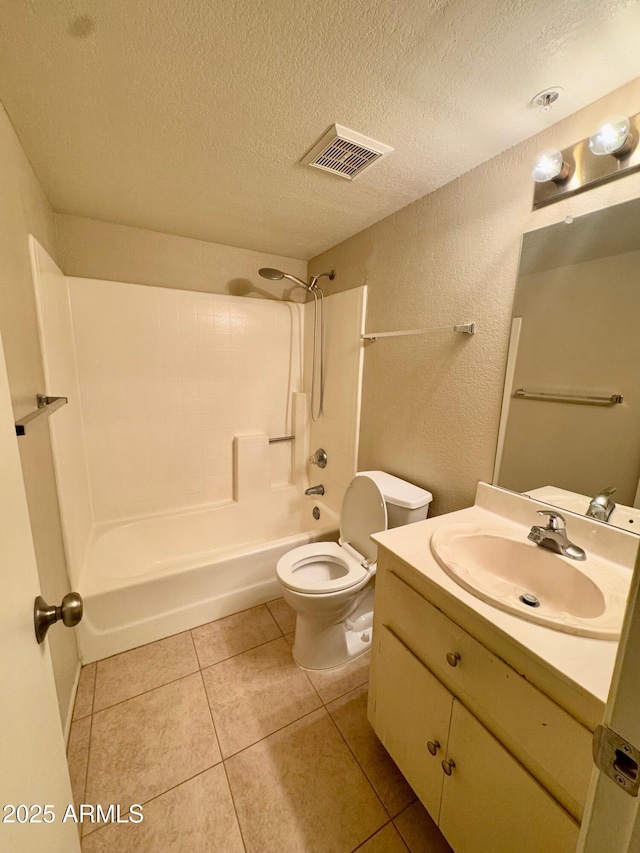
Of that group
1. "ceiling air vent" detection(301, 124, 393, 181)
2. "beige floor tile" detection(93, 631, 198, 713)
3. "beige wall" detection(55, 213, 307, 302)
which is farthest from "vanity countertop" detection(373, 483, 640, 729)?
"beige wall" detection(55, 213, 307, 302)

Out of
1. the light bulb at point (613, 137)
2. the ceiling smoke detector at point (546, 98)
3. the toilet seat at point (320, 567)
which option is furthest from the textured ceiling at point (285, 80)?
the toilet seat at point (320, 567)

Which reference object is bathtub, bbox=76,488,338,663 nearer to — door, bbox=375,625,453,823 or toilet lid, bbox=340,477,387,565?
toilet lid, bbox=340,477,387,565

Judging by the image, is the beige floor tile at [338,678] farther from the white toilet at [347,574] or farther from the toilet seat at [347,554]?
the toilet seat at [347,554]

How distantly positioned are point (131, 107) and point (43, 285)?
0.79 meters

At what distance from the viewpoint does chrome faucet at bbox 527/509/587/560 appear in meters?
0.98

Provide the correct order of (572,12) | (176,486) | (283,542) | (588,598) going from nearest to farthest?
(572,12) < (588,598) < (283,542) < (176,486)

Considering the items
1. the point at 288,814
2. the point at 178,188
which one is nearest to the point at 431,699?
the point at 288,814

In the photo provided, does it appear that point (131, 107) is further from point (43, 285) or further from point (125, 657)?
point (125, 657)

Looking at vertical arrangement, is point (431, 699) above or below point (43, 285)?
below

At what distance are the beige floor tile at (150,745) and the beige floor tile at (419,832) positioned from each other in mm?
646

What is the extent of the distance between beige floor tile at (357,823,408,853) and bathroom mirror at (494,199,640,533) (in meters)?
1.14

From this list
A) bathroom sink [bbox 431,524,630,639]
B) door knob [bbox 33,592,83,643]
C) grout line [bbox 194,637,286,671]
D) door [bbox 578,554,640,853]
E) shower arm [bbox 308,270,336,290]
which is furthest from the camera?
shower arm [bbox 308,270,336,290]

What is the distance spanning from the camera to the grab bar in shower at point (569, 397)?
0.98m

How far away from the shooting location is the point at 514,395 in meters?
1.21
